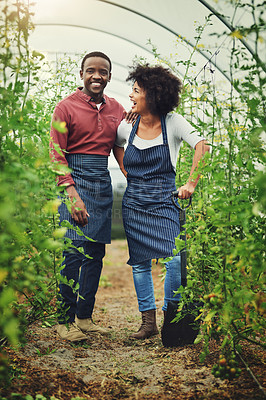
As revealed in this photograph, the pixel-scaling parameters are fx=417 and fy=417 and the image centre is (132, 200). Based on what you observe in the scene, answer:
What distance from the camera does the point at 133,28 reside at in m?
5.58

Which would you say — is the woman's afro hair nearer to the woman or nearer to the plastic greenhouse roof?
the woman

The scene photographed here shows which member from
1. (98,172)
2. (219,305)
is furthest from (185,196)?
(219,305)

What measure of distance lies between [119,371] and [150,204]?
3.43ft

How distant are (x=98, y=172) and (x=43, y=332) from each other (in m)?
1.19

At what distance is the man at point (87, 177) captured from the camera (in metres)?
2.77

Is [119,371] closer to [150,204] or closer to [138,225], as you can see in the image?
[138,225]

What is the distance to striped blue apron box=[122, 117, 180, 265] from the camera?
2705mm

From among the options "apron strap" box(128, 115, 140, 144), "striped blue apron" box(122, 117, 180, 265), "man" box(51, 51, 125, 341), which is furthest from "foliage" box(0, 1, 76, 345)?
"apron strap" box(128, 115, 140, 144)

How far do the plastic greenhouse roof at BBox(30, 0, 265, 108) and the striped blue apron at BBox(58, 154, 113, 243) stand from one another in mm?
1340

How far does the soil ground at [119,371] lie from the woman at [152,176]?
0.29 metres

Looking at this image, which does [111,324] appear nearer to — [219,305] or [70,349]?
[70,349]

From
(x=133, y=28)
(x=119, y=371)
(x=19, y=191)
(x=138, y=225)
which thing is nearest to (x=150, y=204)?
(x=138, y=225)

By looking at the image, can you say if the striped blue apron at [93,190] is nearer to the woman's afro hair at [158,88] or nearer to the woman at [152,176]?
the woman at [152,176]

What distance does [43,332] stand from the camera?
9.65ft
